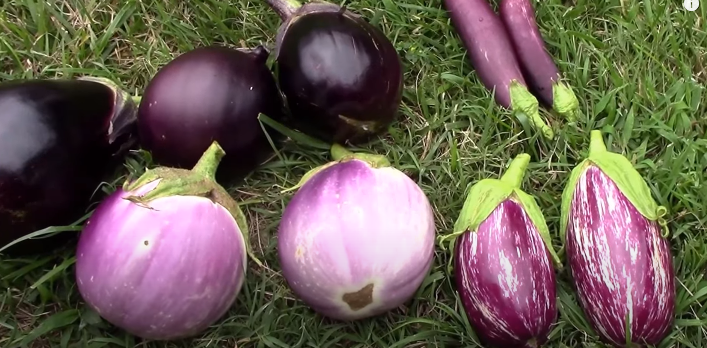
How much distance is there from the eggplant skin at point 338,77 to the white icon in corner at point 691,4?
2.24 feet

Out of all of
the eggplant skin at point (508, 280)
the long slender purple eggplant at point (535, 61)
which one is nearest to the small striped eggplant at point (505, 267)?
the eggplant skin at point (508, 280)

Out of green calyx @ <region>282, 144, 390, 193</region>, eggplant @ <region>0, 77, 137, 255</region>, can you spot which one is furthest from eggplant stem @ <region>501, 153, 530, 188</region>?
eggplant @ <region>0, 77, 137, 255</region>

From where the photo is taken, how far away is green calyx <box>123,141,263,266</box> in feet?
4.27

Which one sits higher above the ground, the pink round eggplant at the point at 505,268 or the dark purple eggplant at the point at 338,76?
the dark purple eggplant at the point at 338,76

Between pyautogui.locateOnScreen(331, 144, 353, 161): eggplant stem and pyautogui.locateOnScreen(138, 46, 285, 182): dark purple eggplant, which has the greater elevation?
pyautogui.locateOnScreen(138, 46, 285, 182): dark purple eggplant

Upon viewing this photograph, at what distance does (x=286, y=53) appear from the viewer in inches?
57.2

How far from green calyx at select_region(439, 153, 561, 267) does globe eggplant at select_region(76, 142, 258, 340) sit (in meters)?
0.40

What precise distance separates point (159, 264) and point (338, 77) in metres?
0.45

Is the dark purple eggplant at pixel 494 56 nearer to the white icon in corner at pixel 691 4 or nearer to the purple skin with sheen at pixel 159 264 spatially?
the white icon in corner at pixel 691 4

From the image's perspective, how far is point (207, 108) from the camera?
1.36 metres

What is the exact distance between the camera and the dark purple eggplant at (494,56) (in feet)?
5.14

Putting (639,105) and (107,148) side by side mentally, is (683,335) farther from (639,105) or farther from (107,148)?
(107,148)

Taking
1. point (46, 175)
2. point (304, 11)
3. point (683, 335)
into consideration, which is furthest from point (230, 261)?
point (683, 335)

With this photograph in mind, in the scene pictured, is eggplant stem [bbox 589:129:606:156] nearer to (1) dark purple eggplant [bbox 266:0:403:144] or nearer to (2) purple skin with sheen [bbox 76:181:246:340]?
(1) dark purple eggplant [bbox 266:0:403:144]
